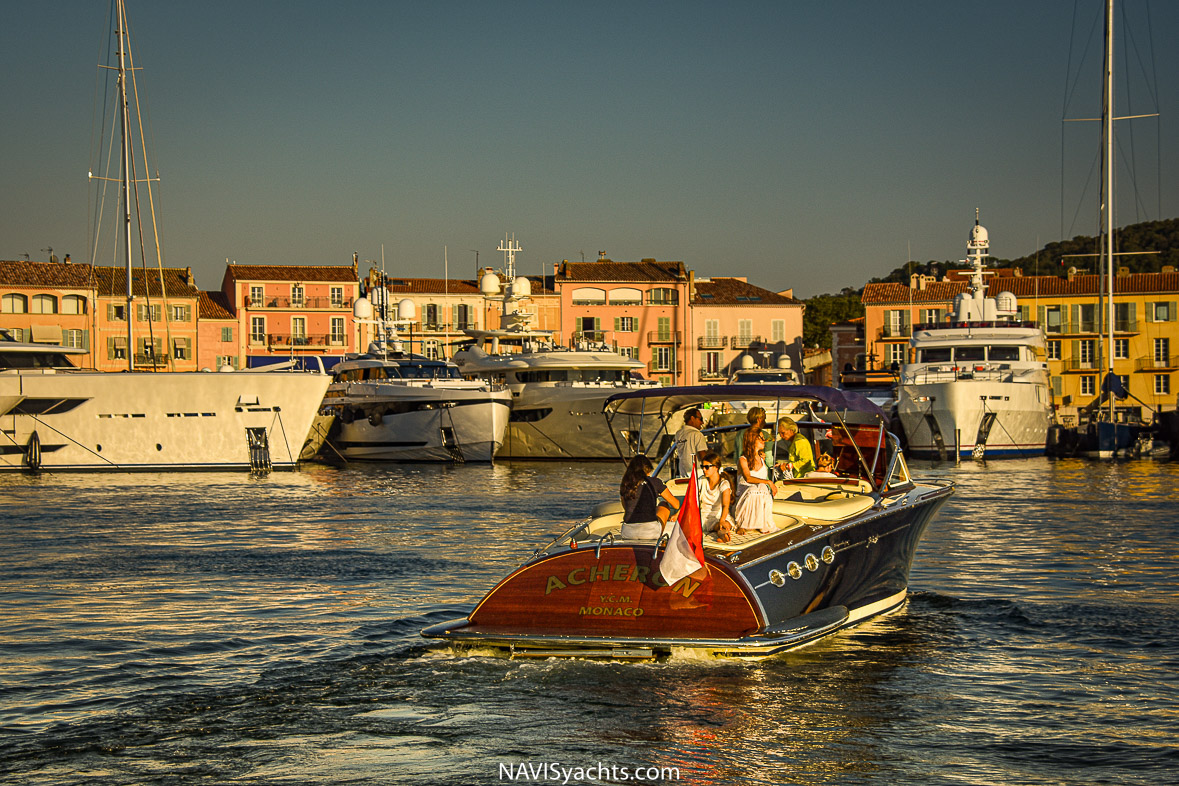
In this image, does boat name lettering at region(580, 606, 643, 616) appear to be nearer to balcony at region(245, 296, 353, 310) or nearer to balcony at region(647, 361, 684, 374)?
balcony at region(647, 361, 684, 374)

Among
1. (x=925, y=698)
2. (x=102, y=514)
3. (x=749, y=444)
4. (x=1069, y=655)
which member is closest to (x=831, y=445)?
(x=749, y=444)

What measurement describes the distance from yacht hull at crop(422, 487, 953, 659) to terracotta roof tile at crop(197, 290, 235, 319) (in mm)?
68593

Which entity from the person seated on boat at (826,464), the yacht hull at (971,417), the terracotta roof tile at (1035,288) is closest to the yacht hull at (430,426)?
the yacht hull at (971,417)

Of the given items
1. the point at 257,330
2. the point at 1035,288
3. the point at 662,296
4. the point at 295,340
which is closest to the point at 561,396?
the point at 662,296

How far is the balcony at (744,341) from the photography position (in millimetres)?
77125

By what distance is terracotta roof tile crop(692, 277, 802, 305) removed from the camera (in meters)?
77.9

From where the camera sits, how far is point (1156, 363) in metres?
70.3

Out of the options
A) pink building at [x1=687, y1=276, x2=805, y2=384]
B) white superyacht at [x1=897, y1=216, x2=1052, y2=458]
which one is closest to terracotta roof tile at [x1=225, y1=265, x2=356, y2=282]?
pink building at [x1=687, y1=276, x2=805, y2=384]

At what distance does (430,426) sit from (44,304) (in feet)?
130

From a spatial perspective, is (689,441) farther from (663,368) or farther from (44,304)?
(44,304)

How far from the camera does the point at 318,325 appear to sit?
76.4 meters

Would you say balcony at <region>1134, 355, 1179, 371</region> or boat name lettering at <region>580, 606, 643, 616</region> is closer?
boat name lettering at <region>580, 606, 643, 616</region>

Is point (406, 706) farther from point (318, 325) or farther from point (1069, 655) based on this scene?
point (318, 325)

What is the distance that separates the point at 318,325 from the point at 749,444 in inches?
2652
